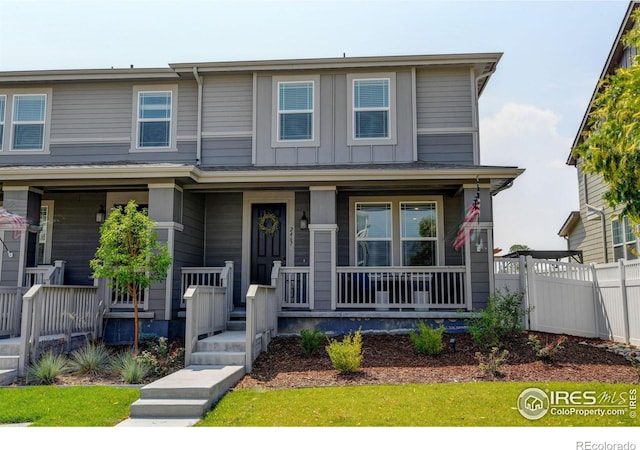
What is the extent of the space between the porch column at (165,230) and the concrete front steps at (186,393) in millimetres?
2372

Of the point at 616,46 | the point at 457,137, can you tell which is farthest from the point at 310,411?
the point at 616,46

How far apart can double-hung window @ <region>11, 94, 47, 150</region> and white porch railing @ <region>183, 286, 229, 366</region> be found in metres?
6.47

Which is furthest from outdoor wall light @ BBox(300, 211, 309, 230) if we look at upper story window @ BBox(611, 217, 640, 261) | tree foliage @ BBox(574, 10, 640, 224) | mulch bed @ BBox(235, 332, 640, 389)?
upper story window @ BBox(611, 217, 640, 261)

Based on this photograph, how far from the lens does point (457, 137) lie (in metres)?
11.6

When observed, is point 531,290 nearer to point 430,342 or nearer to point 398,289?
point 398,289

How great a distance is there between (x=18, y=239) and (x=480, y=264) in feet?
31.0

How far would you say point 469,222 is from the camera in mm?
9844

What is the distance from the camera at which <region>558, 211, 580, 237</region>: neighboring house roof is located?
18.0 m

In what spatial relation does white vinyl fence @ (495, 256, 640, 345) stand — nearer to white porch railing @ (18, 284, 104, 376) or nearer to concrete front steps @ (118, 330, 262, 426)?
concrete front steps @ (118, 330, 262, 426)

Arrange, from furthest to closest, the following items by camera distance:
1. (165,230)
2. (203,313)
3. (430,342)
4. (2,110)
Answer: (2,110), (165,230), (203,313), (430,342)

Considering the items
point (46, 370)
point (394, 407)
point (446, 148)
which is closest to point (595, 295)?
point (446, 148)

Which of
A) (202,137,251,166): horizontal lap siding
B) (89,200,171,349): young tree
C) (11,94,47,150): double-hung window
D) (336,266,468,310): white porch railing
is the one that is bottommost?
(336,266,468,310): white porch railing

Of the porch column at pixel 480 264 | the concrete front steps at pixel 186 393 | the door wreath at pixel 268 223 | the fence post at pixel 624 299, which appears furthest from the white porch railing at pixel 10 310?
the fence post at pixel 624 299

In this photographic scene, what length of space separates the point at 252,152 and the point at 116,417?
713 centimetres
